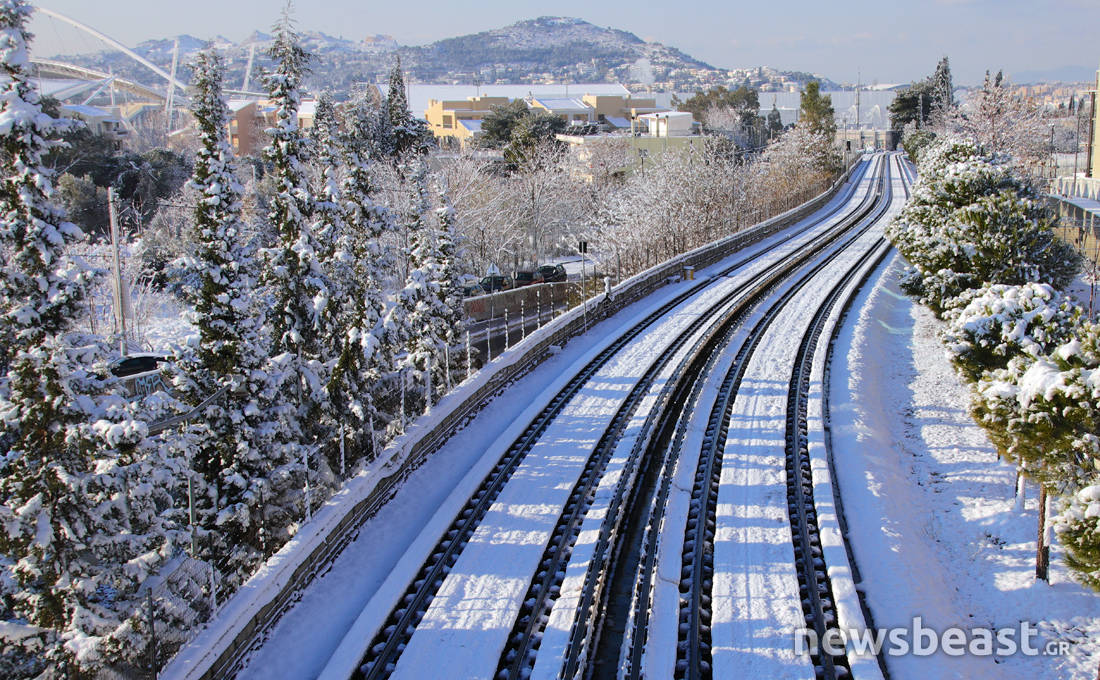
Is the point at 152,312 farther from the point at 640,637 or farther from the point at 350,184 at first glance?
the point at 640,637

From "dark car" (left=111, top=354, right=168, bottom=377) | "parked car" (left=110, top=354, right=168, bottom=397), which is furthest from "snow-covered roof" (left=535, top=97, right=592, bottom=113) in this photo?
"parked car" (left=110, top=354, right=168, bottom=397)

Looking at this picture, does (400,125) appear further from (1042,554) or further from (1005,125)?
(1042,554)

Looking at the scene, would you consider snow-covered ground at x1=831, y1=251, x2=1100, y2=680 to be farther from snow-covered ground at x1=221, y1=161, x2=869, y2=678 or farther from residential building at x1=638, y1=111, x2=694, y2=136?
residential building at x1=638, y1=111, x2=694, y2=136

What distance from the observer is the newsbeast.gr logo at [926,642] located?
9555mm

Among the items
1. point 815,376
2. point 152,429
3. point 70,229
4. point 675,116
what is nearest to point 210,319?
point 152,429

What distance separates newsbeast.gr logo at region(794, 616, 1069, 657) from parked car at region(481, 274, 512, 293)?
28773mm

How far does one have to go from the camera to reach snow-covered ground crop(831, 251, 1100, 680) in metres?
10.2

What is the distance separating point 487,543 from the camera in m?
11.8

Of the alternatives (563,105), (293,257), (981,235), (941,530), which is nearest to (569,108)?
(563,105)

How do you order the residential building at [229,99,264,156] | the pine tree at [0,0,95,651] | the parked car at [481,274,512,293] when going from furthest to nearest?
the residential building at [229,99,264,156]
the parked car at [481,274,512,293]
the pine tree at [0,0,95,651]

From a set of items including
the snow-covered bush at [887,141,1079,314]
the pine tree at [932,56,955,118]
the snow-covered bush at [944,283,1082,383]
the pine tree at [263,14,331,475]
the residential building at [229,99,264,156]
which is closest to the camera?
the snow-covered bush at [944,283,1082,383]

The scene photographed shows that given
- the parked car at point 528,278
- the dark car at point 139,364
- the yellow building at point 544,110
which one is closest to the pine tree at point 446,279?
the dark car at point 139,364

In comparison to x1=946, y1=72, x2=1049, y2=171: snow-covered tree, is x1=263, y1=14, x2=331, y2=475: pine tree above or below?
below

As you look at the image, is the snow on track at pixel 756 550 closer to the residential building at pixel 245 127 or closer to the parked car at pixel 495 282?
the parked car at pixel 495 282
